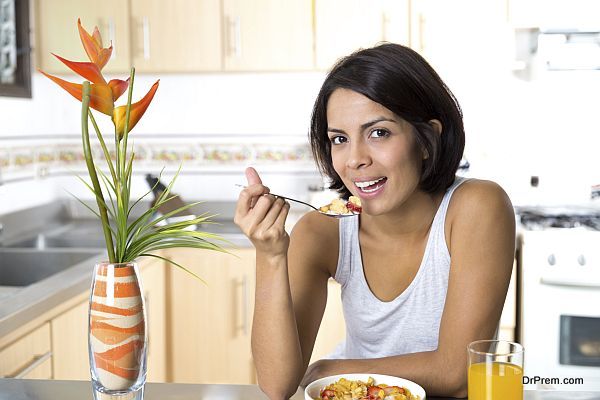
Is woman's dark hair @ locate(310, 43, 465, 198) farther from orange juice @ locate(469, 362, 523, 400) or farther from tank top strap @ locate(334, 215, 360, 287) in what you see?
orange juice @ locate(469, 362, 523, 400)

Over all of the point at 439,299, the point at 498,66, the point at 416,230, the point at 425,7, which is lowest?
the point at 439,299

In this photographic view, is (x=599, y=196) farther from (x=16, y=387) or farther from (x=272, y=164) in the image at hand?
(x=16, y=387)

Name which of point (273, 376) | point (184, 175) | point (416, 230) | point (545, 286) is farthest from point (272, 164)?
point (273, 376)

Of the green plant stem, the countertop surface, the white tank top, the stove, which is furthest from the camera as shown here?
the stove

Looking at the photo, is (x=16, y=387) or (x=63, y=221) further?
(x=63, y=221)

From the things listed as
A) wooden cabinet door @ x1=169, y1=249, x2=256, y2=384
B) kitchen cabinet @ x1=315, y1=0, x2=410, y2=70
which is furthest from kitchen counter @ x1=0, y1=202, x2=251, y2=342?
kitchen cabinet @ x1=315, y1=0, x2=410, y2=70

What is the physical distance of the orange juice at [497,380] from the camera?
961 mm

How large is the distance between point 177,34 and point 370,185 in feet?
6.83

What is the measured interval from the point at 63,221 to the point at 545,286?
2182 millimetres

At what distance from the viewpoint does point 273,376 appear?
128 cm

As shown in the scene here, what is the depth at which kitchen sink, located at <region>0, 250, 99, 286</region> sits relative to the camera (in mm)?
2664

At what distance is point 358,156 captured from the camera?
4.65 feet

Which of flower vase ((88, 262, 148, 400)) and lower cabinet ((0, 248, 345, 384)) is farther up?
flower vase ((88, 262, 148, 400))

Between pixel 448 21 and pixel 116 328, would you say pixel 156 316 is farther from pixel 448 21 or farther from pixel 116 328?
pixel 116 328
